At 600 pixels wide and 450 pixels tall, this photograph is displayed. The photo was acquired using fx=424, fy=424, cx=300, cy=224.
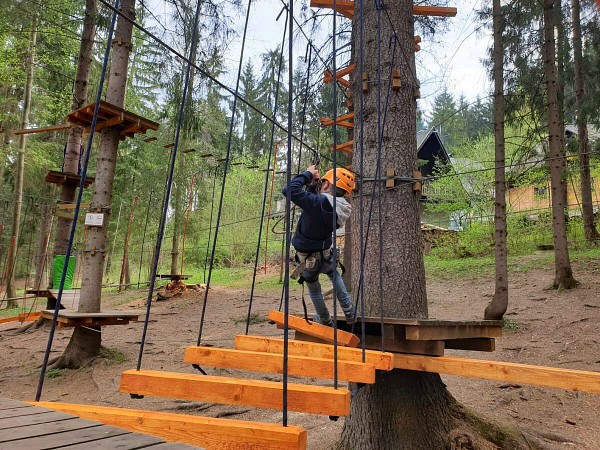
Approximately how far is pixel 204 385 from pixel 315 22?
4954mm

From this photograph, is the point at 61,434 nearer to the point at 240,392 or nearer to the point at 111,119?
the point at 240,392

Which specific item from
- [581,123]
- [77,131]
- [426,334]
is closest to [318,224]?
[426,334]

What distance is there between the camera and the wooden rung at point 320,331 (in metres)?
2.80

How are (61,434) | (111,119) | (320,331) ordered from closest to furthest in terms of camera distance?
(61,434)
(320,331)
(111,119)

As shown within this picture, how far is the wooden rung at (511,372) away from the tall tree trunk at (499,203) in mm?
4586

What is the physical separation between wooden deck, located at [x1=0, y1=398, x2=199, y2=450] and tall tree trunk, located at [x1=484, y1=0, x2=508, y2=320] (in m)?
6.55

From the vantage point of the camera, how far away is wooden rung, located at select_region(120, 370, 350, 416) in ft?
5.76

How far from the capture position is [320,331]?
2.94 meters

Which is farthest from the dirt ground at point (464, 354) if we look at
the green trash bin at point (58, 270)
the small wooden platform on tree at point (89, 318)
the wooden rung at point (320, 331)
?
the wooden rung at point (320, 331)

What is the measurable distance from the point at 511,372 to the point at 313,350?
1.17m

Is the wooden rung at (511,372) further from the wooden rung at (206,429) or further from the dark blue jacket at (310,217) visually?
the wooden rung at (206,429)

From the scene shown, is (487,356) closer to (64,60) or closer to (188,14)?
(188,14)

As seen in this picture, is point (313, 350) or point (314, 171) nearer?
point (313, 350)

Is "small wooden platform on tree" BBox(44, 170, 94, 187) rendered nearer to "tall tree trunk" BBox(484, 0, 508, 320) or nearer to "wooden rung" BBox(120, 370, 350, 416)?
"wooden rung" BBox(120, 370, 350, 416)
